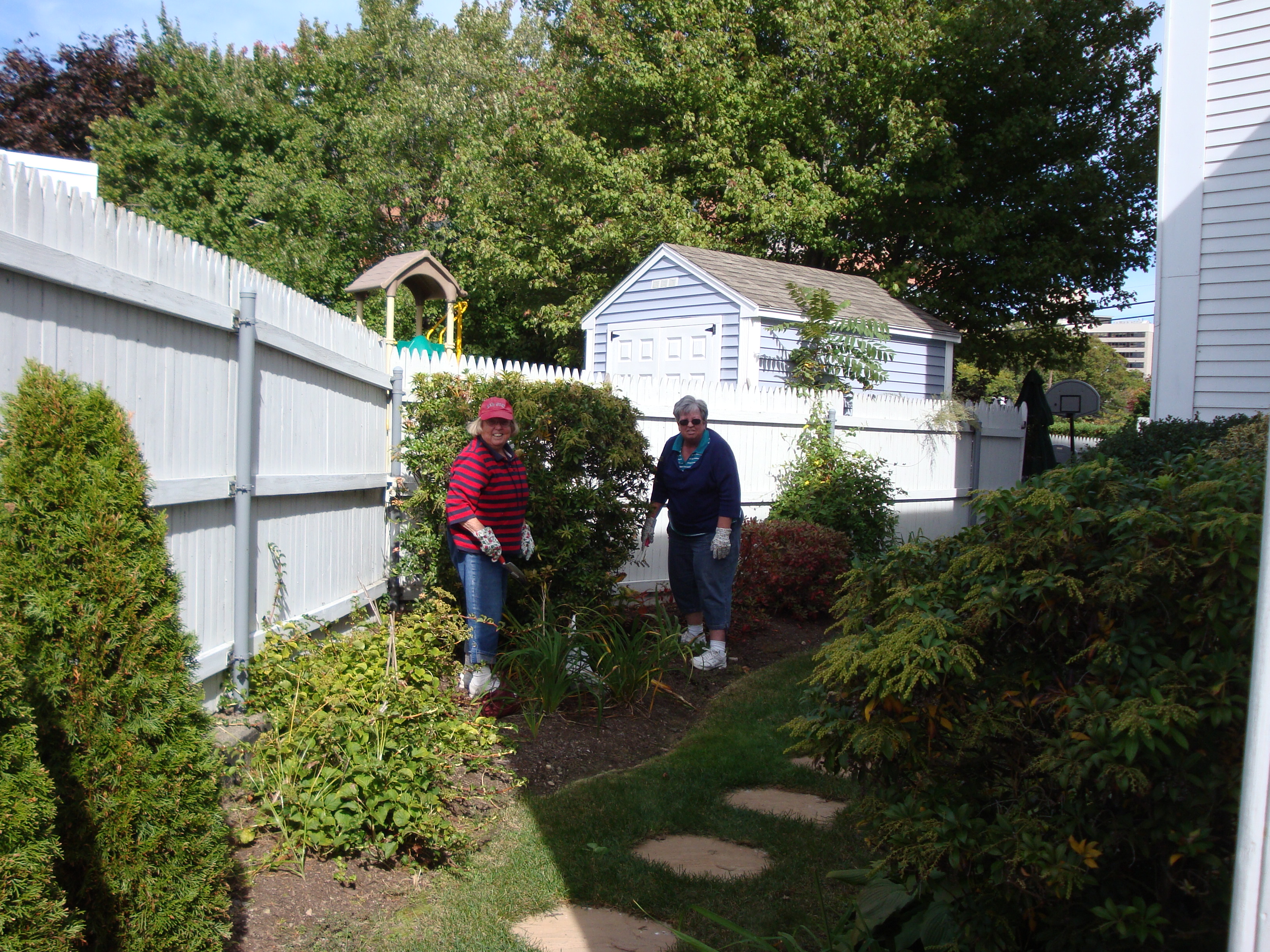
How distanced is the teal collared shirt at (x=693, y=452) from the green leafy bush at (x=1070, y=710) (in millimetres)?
4258


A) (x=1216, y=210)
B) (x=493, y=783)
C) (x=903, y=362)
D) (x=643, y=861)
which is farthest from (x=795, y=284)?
(x=643, y=861)

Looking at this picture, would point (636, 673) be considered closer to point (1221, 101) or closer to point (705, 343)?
point (1221, 101)

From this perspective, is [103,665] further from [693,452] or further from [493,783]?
[693,452]

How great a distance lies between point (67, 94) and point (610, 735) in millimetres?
29336

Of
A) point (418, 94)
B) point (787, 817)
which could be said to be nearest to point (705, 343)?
point (787, 817)

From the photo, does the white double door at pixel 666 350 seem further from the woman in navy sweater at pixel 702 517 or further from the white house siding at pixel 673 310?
the woman in navy sweater at pixel 702 517

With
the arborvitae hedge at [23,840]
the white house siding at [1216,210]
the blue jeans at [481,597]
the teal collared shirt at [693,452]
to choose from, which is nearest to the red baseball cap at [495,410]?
the blue jeans at [481,597]

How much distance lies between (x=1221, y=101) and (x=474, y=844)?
7.57 metres

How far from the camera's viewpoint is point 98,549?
8.21 feet

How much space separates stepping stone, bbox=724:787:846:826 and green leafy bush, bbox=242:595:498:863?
53.7 inches

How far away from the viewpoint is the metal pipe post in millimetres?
1407

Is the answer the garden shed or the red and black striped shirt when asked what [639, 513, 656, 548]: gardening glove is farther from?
the garden shed

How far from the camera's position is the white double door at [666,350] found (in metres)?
13.6

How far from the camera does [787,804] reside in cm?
467
